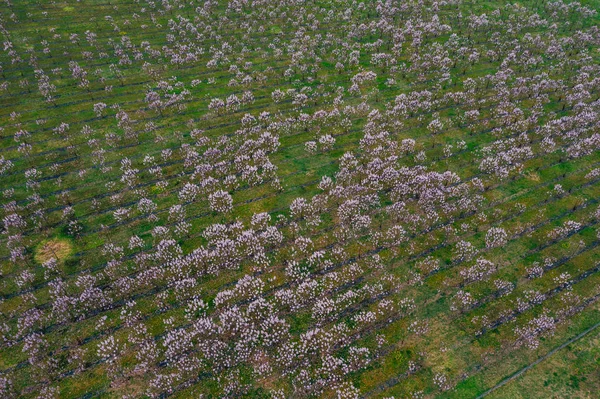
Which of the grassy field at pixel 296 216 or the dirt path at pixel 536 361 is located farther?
the grassy field at pixel 296 216

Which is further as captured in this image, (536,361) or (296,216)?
(296,216)

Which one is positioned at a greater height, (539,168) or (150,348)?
(539,168)

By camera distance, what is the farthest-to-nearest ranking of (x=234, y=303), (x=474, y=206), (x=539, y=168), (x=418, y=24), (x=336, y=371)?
(x=418, y=24), (x=539, y=168), (x=474, y=206), (x=234, y=303), (x=336, y=371)

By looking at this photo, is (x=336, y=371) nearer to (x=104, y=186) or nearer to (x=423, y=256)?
(x=423, y=256)

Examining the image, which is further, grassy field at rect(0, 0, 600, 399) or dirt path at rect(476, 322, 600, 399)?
grassy field at rect(0, 0, 600, 399)

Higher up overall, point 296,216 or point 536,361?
point 296,216

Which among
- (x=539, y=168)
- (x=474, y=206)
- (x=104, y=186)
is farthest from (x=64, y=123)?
(x=539, y=168)

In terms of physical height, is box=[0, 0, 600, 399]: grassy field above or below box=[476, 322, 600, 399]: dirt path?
above

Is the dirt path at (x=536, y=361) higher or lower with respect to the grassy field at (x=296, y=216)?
lower
